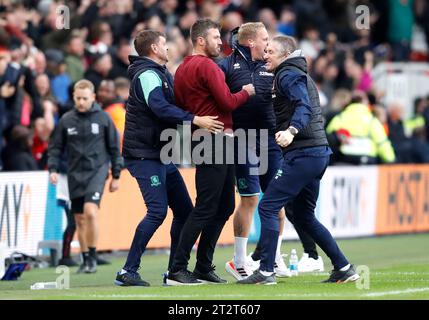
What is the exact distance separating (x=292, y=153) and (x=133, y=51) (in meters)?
9.07

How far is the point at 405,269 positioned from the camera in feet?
47.3

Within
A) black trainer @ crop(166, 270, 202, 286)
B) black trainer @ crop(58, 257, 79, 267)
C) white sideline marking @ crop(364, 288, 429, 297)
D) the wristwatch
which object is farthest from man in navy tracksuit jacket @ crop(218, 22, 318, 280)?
black trainer @ crop(58, 257, 79, 267)

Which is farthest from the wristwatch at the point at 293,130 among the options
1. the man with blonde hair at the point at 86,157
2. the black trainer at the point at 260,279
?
the man with blonde hair at the point at 86,157

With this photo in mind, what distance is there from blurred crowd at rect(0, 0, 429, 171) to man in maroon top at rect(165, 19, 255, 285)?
2327 mm

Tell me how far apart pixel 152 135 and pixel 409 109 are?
16.4 meters

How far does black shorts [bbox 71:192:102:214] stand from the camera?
50.1 ft

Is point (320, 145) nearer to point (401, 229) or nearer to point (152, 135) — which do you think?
point (152, 135)

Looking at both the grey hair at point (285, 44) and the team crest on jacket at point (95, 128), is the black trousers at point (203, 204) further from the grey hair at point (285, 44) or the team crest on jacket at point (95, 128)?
the team crest on jacket at point (95, 128)

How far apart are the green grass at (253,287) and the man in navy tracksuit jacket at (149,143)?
0.53 metres

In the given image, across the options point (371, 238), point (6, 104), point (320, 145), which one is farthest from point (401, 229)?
point (320, 145)

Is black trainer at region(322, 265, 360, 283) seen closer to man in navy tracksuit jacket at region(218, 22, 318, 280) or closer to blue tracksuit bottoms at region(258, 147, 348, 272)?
blue tracksuit bottoms at region(258, 147, 348, 272)

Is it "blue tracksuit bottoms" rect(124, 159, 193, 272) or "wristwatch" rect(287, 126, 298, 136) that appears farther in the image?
"blue tracksuit bottoms" rect(124, 159, 193, 272)

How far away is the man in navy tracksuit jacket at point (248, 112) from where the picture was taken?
13000mm

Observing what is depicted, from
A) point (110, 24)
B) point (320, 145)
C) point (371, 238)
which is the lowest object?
point (371, 238)
